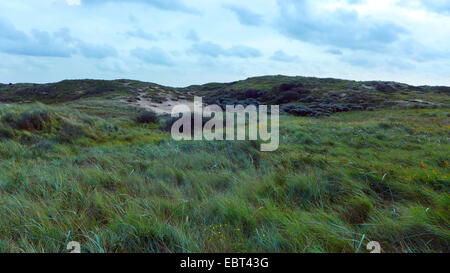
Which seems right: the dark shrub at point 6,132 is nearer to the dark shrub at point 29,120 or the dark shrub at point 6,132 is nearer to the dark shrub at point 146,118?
the dark shrub at point 29,120

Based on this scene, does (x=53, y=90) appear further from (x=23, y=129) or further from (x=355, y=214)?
(x=355, y=214)

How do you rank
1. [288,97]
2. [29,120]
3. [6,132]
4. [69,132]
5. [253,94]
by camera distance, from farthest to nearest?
[253,94] < [288,97] < [69,132] < [29,120] < [6,132]

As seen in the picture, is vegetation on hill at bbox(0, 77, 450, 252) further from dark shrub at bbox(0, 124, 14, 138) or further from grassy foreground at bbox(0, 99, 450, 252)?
dark shrub at bbox(0, 124, 14, 138)

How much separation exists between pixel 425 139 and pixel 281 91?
153ft

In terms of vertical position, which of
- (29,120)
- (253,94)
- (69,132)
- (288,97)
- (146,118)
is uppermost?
(253,94)

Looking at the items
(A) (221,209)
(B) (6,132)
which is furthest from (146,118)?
(A) (221,209)

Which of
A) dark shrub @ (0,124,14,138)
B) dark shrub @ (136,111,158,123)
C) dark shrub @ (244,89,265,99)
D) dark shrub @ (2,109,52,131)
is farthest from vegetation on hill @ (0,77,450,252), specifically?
dark shrub @ (244,89,265,99)

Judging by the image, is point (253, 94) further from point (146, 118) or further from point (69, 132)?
point (69, 132)

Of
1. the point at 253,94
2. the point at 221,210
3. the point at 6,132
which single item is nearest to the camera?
the point at 221,210

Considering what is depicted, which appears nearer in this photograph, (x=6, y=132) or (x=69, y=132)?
(x=6, y=132)

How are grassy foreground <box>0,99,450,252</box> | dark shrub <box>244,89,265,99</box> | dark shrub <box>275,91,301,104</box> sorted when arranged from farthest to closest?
dark shrub <box>244,89,265,99</box> → dark shrub <box>275,91,301,104</box> → grassy foreground <box>0,99,450,252</box>

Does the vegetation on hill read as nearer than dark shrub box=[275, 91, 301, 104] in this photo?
Yes

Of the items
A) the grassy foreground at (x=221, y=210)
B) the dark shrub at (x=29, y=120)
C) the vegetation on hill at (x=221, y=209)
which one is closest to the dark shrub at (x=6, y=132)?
the dark shrub at (x=29, y=120)

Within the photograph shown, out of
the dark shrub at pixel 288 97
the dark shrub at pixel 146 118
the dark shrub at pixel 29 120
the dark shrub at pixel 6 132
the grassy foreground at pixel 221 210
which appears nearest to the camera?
the grassy foreground at pixel 221 210
